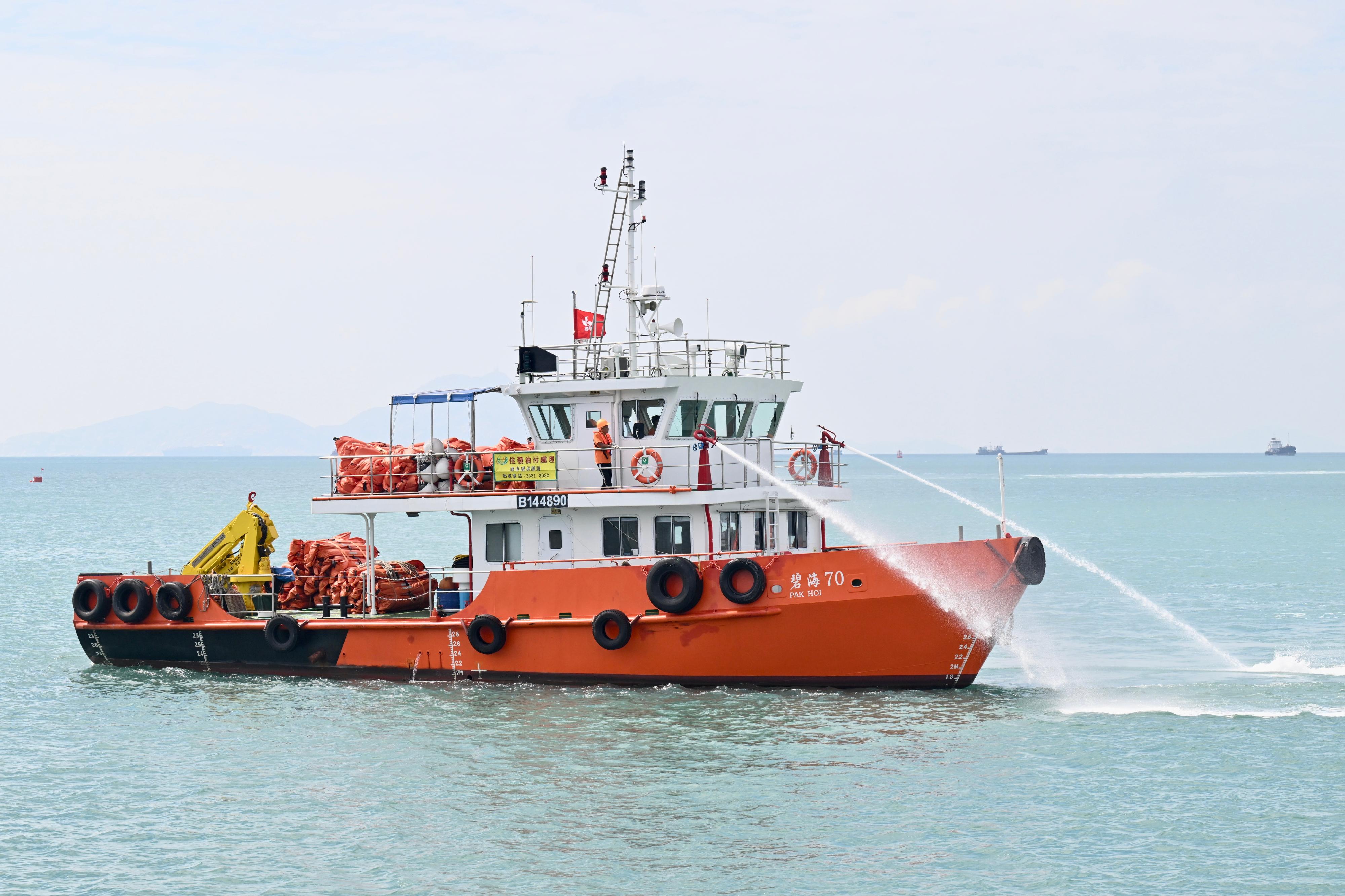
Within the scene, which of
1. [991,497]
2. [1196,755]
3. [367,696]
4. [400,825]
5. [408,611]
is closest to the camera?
[400,825]

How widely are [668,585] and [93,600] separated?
10128mm

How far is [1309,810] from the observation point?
1391 cm

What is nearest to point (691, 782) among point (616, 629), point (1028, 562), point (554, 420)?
point (616, 629)

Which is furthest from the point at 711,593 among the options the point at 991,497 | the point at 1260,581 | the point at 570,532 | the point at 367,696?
the point at 991,497

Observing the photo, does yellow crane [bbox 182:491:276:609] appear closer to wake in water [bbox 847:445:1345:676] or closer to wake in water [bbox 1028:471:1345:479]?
wake in water [bbox 847:445:1345:676]

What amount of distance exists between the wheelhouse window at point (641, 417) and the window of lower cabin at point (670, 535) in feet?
4.30

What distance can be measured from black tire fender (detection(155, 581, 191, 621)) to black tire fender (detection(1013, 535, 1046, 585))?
12565 mm

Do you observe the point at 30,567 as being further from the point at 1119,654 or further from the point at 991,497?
the point at 991,497

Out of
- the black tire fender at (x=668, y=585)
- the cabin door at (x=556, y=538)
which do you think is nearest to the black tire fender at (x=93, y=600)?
the cabin door at (x=556, y=538)

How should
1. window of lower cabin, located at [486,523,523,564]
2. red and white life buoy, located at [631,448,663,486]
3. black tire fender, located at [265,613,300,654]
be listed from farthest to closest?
black tire fender, located at [265,613,300,654] < window of lower cabin, located at [486,523,523,564] < red and white life buoy, located at [631,448,663,486]

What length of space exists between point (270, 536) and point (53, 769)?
248 inches

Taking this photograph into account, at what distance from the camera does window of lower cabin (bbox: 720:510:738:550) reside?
61.7 ft

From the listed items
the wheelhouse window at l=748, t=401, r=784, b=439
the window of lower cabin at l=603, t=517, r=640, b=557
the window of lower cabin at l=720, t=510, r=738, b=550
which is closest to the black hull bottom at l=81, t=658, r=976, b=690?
the window of lower cabin at l=603, t=517, r=640, b=557

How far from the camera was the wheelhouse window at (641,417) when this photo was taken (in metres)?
19.2
